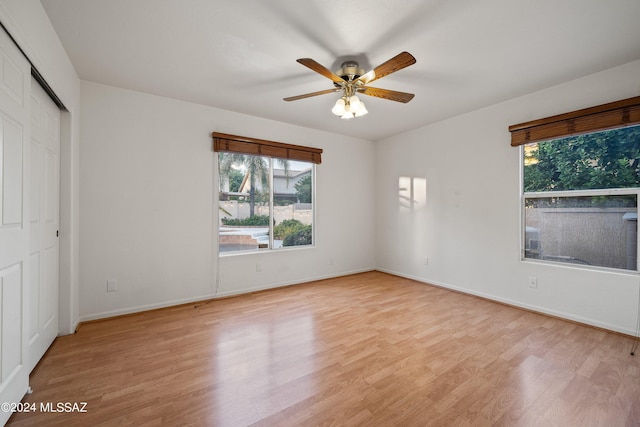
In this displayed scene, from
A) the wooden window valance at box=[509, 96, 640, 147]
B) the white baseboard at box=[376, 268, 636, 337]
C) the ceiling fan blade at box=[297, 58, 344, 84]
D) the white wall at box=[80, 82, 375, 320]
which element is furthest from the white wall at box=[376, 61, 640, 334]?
the ceiling fan blade at box=[297, 58, 344, 84]

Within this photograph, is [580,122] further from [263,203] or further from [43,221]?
[43,221]

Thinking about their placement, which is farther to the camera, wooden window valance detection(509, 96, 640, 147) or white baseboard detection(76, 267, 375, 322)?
white baseboard detection(76, 267, 375, 322)

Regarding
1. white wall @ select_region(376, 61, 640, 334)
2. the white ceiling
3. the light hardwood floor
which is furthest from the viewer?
white wall @ select_region(376, 61, 640, 334)

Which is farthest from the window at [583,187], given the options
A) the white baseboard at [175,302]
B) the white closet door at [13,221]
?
the white closet door at [13,221]

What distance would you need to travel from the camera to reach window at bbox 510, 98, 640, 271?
2.58m

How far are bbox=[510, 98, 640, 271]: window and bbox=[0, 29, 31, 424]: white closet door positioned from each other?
14.5ft

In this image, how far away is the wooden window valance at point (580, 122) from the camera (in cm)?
250

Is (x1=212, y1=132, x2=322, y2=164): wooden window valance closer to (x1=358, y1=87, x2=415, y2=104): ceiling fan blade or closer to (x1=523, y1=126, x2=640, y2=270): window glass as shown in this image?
(x1=358, y1=87, x2=415, y2=104): ceiling fan blade

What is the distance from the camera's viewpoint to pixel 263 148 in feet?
13.0

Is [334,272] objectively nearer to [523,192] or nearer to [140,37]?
[523,192]

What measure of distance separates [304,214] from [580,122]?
356 cm

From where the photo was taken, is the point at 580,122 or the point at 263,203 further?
the point at 263,203

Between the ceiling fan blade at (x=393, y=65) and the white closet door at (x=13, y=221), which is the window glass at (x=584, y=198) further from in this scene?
the white closet door at (x=13, y=221)

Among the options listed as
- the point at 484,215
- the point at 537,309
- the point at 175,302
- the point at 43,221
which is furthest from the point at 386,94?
the point at 175,302
